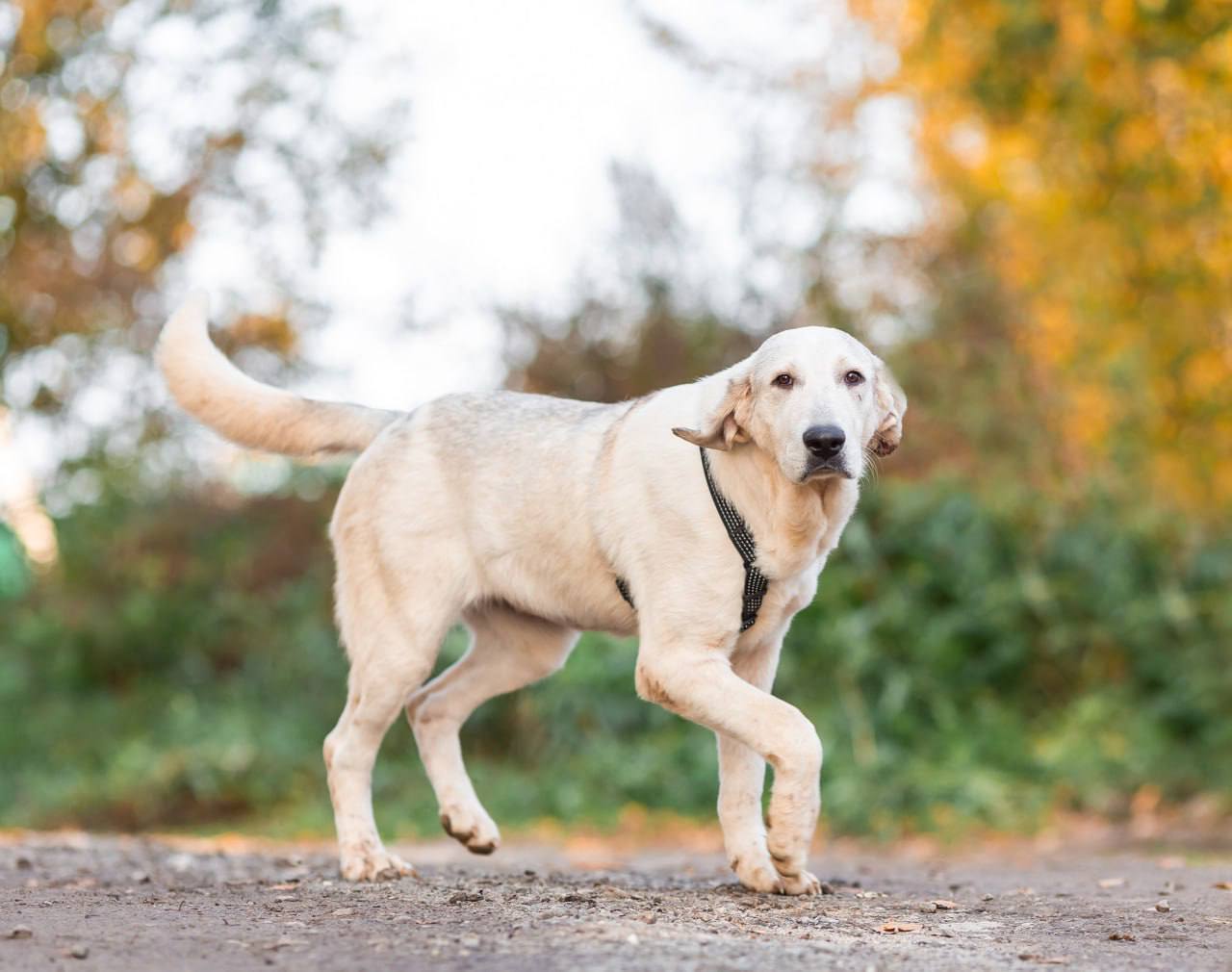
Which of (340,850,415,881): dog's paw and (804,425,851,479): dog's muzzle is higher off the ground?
(804,425,851,479): dog's muzzle

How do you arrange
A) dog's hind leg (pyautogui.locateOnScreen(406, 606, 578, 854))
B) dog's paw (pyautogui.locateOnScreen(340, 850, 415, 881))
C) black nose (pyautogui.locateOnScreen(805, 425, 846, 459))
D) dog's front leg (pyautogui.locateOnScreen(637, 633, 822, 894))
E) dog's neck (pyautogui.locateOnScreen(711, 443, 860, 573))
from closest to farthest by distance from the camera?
black nose (pyautogui.locateOnScreen(805, 425, 846, 459)) < dog's front leg (pyautogui.locateOnScreen(637, 633, 822, 894)) < dog's neck (pyautogui.locateOnScreen(711, 443, 860, 573)) < dog's paw (pyautogui.locateOnScreen(340, 850, 415, 881)) < dog's hind leg (pyautogui.locateOnScreen(406, 606, 578, 854))

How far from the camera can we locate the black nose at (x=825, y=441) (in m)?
4.79

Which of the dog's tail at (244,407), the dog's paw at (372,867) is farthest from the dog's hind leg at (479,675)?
the dog's tail at (244,407)

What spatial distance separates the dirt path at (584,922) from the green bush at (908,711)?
3776 millimetres

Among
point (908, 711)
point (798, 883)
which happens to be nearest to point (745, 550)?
point (798, 883)

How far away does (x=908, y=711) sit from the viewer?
36.5 ft

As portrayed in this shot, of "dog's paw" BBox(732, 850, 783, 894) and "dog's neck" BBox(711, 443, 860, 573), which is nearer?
"dog's neck" BBox(711, 443, 860, 573)

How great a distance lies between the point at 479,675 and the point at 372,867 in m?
0.99

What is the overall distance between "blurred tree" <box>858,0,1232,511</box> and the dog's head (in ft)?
23.9

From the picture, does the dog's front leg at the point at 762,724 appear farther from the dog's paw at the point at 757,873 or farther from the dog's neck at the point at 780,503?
the dog's neck at the point at 780,503

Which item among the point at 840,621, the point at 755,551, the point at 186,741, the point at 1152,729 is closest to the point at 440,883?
the point at 755,551

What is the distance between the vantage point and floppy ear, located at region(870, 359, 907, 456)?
5.24 metres

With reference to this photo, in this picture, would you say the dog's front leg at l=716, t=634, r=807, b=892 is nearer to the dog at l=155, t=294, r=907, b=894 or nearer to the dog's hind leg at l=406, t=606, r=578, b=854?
the dog at l=155, t=294, r=907, b=894

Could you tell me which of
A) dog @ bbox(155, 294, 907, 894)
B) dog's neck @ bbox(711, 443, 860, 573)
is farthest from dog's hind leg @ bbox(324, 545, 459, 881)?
dog's neck @ bbox(711, 443, 860, 573)
